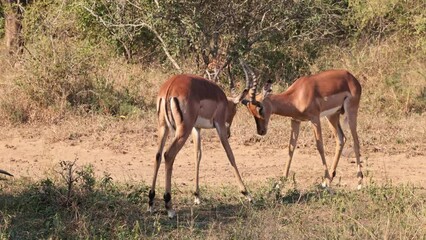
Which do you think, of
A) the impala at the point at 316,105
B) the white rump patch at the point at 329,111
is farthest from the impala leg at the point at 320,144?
the white rump patch at the point at 329,111

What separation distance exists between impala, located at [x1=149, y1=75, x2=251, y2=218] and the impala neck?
119 cm

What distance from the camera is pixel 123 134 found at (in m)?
9.50

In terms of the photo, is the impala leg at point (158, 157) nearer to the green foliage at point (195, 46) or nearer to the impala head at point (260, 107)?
the impala head at point (260, 107)

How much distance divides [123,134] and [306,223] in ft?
14.1

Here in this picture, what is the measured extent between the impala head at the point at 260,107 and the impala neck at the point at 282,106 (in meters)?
0.06

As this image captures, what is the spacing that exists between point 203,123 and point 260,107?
4.02 ft

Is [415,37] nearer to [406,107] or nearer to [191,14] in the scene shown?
[406,107]

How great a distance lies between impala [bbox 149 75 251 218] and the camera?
604cm


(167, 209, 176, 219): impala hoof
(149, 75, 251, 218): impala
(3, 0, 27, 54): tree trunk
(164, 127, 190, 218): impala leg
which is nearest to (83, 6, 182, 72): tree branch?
(3, 0, 27, 54): tree trunk

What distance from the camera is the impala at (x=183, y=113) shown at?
6.04 m

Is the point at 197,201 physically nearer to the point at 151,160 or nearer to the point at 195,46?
the point at 151,160

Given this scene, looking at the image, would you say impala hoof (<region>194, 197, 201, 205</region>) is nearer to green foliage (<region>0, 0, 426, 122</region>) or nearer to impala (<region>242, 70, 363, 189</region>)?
impala (<region>242, 70, 363, 189</region>)

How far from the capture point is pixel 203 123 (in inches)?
257

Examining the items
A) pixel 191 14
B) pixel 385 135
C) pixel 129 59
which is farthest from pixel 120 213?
pixel 129 59
